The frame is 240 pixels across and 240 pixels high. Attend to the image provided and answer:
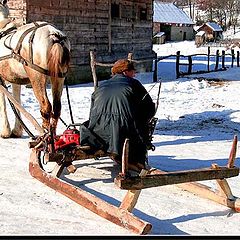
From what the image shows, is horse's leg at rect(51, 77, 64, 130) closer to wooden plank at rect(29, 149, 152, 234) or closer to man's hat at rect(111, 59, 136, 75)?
wooden plank at rect(29, 149, 152, 234)

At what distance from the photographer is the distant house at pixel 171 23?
61.4 meters

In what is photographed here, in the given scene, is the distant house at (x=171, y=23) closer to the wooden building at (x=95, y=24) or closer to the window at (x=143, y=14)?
the window at (x=143, y=14)

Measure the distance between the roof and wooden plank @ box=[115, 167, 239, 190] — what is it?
5699 cm

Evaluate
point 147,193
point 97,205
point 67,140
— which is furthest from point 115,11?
point 97,205

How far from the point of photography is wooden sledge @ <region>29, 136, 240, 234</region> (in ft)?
14.8

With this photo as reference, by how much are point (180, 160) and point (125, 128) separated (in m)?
2.39

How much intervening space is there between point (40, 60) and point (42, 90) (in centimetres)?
46

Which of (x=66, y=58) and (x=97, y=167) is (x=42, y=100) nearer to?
(x=66, y=58)

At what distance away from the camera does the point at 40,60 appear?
6.97 m

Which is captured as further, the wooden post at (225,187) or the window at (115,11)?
the window at (115,11)

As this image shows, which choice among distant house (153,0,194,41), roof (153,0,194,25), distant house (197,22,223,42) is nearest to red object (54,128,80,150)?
distant house (153,0,194,41)

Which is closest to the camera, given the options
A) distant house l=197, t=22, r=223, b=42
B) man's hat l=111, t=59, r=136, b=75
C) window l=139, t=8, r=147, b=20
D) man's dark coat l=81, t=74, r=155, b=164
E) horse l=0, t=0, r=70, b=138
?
man's dark coat l=81, t=74, r=155, b=164

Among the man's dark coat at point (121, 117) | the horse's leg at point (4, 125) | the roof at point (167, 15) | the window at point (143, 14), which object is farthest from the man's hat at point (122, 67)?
the roof at point (167, 15)

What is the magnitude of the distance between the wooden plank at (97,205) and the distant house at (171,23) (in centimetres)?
5615
